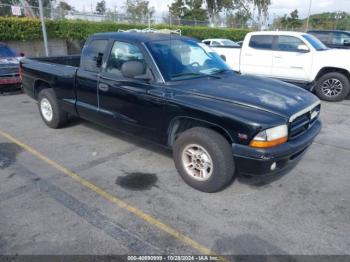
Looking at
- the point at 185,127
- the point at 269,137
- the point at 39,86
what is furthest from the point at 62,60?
the point at 269,137

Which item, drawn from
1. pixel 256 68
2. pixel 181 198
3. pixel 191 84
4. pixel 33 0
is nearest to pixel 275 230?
pixel 181 198

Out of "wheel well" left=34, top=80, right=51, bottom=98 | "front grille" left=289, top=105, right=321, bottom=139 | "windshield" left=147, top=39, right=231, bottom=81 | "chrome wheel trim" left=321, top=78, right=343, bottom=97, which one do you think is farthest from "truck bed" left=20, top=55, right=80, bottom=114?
"chrome wheel trim" left=321, top=78, right=343, bottom=97

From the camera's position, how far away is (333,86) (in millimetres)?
8555

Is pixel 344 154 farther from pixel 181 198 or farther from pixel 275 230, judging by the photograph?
pixel 181 198

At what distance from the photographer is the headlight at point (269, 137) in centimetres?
321

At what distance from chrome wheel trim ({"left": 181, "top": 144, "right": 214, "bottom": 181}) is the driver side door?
51cm

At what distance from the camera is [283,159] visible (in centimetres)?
339

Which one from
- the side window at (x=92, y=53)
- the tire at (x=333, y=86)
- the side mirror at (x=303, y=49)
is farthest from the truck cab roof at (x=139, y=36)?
the tire at (x=333, y=86)

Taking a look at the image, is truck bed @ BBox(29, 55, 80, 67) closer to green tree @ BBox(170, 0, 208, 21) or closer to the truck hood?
the truck hood

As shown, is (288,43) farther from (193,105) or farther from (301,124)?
(193,105)

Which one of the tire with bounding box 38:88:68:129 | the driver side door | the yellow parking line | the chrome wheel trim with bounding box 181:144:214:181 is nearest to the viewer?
the yellow parking line

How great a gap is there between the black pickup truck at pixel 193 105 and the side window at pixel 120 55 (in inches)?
0.5

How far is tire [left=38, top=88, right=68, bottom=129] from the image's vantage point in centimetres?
576

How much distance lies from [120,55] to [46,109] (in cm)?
241
